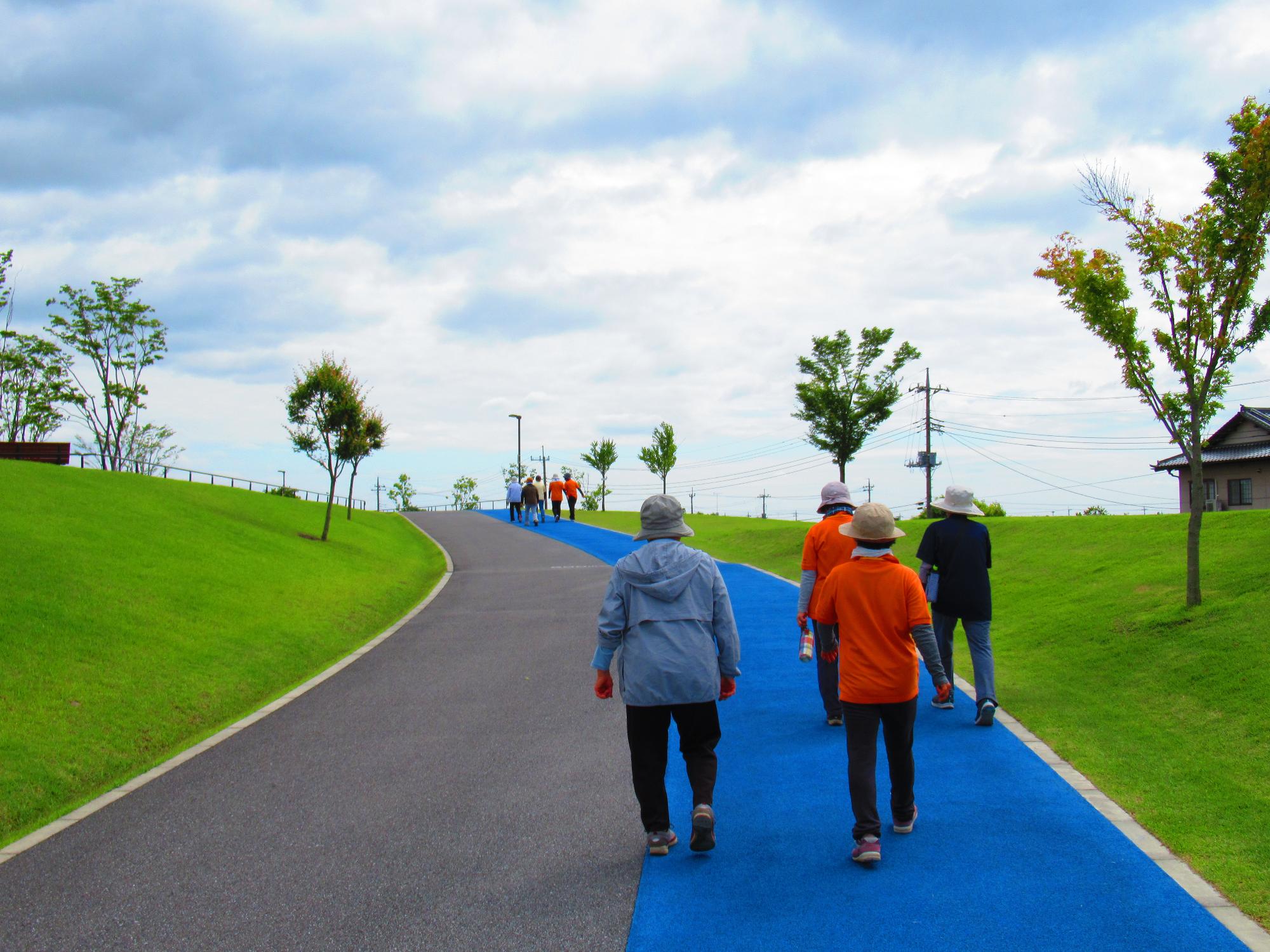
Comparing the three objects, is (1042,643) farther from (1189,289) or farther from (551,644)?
(551,644)

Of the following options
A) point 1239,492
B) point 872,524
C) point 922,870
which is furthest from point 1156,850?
point 1239,492

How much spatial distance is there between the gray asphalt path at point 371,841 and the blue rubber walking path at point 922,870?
41 centimetres

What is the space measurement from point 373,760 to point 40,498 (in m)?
15.2

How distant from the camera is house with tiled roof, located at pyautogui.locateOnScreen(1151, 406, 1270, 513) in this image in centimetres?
3669

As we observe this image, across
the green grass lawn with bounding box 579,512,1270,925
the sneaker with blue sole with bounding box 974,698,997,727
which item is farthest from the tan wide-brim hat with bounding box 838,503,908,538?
the sneaker with blue sole with bounding box 974,698,997,727

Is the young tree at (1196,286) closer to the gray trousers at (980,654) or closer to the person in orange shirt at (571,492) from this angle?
the gray trousers at (980,654)

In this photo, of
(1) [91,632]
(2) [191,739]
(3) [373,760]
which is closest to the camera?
(3) [373,760]

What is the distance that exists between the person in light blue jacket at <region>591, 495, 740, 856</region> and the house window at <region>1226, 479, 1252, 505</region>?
131 feet

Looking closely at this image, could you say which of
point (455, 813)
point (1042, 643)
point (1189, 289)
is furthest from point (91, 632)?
point (1189, 289)

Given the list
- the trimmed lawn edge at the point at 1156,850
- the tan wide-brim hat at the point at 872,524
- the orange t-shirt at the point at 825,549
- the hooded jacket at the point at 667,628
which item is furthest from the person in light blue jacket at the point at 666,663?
the trimmed lawn edge at the point at 1156,850

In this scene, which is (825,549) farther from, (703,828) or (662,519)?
(703,828)

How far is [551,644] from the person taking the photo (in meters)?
12.3

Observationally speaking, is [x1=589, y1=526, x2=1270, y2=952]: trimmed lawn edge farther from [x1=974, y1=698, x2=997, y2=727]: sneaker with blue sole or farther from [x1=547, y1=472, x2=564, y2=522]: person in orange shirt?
[x1=547, y1=472, x2=564, y2=522]: person in orange shirt

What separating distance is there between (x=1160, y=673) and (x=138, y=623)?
1136 centimetres
